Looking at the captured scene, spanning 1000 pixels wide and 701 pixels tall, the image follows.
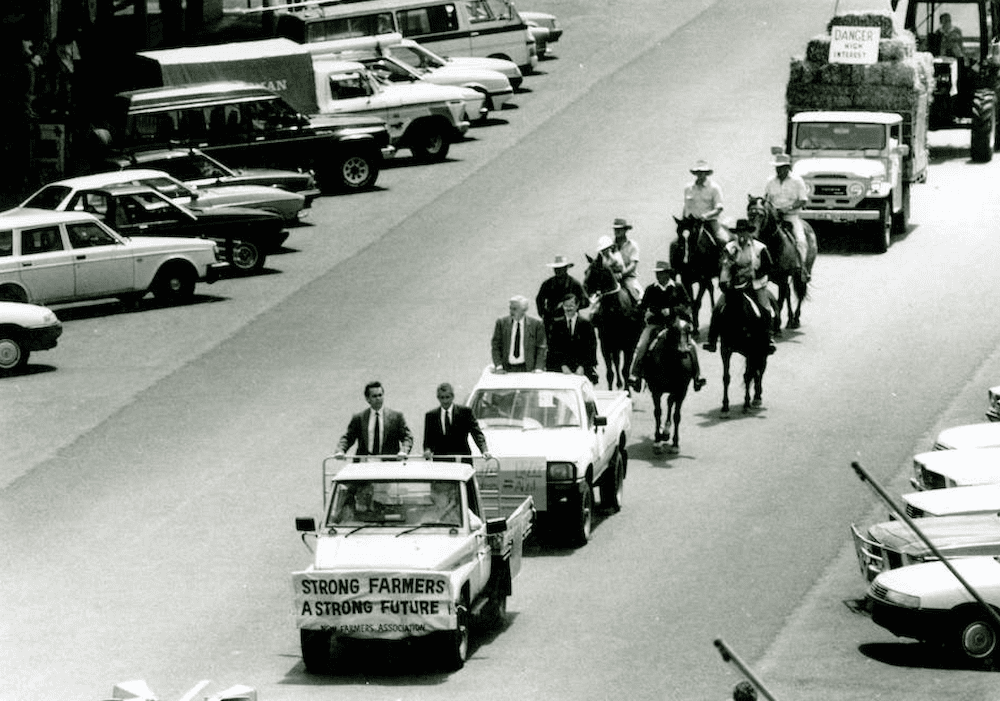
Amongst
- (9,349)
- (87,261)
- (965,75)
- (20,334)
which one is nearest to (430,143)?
(965,75)

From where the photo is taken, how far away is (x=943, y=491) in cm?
1873

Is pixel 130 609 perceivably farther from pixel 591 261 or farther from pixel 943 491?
pixel 591 261

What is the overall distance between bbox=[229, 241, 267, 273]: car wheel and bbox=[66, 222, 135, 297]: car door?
239 centimetres

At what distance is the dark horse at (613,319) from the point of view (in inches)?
960

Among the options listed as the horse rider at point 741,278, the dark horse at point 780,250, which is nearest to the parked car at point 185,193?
the dark horse at point 780,250

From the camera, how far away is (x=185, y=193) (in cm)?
3253

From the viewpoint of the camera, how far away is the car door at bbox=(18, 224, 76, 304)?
95.7 feet

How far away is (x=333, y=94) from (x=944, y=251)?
12298 mm

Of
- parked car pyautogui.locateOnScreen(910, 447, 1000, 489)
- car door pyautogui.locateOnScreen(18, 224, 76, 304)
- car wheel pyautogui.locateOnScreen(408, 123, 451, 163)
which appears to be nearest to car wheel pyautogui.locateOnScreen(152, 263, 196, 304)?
car door pyautogui.locateOnScreen(18, 224, 76, 304)

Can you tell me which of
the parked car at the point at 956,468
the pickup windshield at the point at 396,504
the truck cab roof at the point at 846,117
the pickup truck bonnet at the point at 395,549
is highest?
the truck cab roof at the point at 846,117

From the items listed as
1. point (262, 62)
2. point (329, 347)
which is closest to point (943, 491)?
point (329, 347)

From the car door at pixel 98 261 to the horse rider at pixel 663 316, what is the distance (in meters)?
9.56

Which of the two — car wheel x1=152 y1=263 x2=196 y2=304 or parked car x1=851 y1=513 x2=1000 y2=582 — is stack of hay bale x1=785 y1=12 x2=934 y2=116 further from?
parked car x1=851 y1=513 x2=1000 y2=582

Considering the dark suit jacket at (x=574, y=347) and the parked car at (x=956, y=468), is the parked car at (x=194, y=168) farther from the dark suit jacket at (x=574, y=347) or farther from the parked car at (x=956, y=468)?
the parked car at (x=956, y=468)
